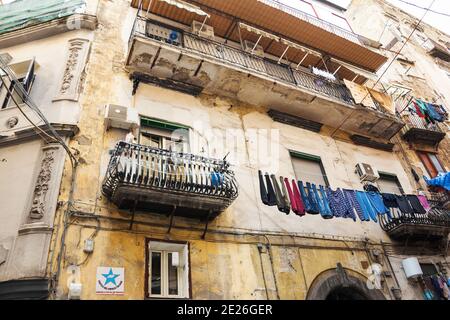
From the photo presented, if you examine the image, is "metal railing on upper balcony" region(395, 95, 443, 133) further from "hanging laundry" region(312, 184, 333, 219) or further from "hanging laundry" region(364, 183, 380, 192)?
"hanging laundry" region(312, 184, 333, 219)

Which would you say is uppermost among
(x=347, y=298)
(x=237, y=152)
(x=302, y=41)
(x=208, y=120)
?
(x=302, y=41)

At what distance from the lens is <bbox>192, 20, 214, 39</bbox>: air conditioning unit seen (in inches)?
443

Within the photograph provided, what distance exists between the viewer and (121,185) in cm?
631

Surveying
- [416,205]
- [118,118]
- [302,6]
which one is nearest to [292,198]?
[416,205]

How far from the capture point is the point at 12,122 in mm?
7625

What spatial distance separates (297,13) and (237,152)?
7.59m

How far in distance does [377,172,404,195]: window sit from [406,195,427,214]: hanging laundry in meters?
1.60

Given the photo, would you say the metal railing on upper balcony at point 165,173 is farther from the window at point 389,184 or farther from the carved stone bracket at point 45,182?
the window at point 389,184

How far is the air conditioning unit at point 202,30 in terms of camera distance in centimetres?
1125

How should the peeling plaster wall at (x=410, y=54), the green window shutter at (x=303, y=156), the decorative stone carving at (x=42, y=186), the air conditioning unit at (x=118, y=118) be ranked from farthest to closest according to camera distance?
the peeling plaster wall at (x=410, y=54) → the green window shutter at (x=303, y=156) → the air conditioning unit at (x=118, y=118) → the decorative stone carving at (x=42, y=186)

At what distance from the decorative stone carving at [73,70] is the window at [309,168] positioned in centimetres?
612

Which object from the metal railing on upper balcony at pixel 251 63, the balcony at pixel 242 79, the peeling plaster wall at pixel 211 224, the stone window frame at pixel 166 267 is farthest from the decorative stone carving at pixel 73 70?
the stone window frame at pixel 166 267
